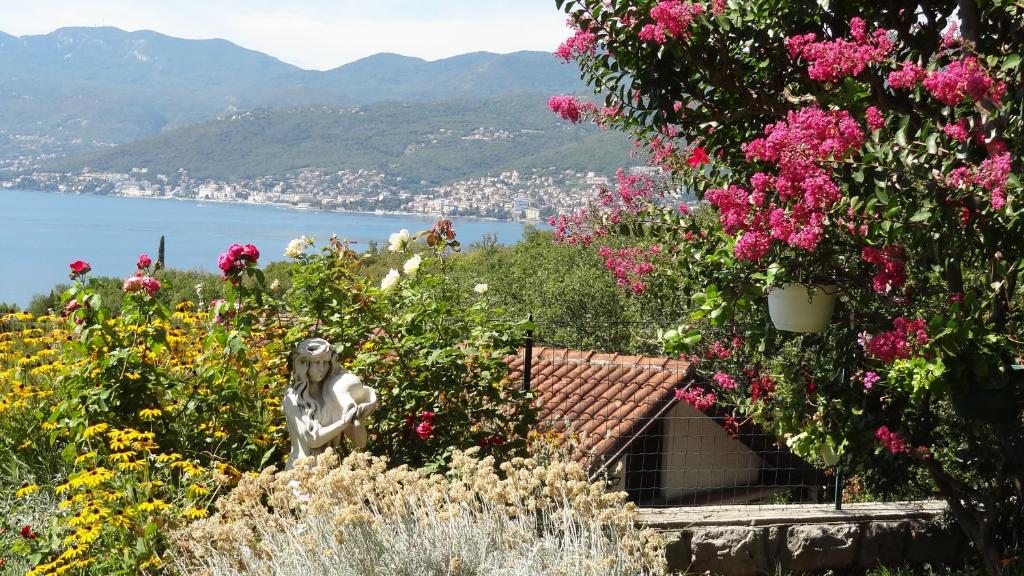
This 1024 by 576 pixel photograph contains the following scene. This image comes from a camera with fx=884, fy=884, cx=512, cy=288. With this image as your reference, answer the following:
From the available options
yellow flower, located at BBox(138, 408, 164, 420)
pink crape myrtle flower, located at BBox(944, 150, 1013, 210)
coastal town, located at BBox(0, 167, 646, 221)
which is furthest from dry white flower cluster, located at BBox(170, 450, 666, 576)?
coastal town, located at BBox(0, 167, 646, 221)

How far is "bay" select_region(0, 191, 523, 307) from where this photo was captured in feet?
104

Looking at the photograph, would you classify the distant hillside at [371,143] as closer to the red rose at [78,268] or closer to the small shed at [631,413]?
the small shed at [631,413]

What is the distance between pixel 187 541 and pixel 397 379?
1.49 m

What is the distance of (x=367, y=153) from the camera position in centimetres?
7050

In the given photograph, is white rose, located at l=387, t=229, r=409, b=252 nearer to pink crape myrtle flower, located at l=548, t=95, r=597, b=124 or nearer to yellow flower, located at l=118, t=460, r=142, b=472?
pink crape myrtle flower, located at l=548, t=95, r=597, b=124

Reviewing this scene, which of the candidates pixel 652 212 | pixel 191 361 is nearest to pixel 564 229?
pixel 652 212

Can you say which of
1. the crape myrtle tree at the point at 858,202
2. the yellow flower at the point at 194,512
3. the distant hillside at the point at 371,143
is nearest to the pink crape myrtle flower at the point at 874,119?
the crape myrtle tree at the point at 858,202

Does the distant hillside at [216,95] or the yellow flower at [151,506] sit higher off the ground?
the distant hillside at [216,95]

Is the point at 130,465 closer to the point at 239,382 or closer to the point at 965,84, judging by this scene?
the point at 239,382

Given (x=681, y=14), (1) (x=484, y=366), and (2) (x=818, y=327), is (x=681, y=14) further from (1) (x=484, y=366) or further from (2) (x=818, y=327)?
(1) (x=484, y=366)

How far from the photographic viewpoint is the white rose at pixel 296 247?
4871mm

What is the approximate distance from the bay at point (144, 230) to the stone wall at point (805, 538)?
16.8 meters

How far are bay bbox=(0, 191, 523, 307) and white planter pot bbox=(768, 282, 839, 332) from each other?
17.7 meters

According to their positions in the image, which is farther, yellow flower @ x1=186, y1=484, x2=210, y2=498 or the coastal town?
the coastal town
